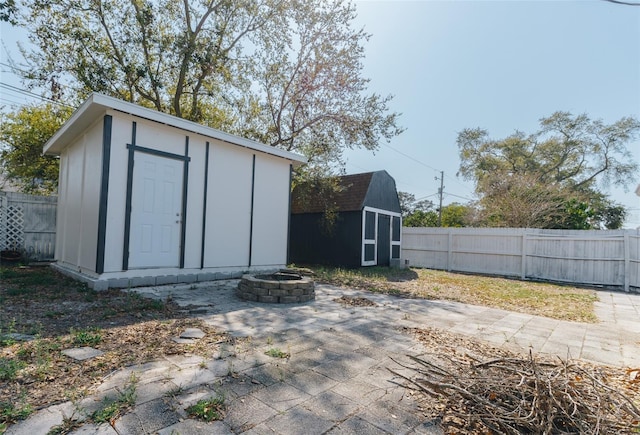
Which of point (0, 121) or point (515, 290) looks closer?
point (515, 290)

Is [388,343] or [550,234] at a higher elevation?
[550,234]

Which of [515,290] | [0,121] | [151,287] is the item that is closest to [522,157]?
[515,290]

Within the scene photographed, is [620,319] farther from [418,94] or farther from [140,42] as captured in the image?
[140,42]

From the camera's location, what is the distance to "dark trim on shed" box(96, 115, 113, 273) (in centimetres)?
480

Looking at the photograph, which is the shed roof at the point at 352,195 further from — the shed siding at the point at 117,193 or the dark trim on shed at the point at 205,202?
the shed siding at the point at 117,193

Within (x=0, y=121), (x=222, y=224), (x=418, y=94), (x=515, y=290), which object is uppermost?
(x=418, y=94)

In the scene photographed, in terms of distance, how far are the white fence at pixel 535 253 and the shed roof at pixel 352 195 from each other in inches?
94.0

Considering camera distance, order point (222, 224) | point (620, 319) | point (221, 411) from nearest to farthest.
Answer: point (221, 411), point (620, 319), point (222, 224)

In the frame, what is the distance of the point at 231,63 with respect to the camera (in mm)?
10156

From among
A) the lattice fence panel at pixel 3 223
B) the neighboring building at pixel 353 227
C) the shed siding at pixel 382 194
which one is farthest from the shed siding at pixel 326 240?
the lattice fence panel at pixel 3 223

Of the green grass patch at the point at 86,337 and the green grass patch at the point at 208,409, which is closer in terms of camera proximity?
the green grass patch at the point at 208,409

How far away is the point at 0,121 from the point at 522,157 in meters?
26.1

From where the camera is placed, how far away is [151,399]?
182 cm

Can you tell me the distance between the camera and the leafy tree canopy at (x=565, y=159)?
18125mm
